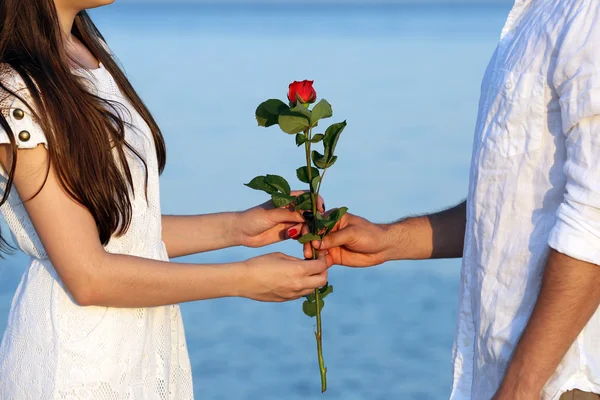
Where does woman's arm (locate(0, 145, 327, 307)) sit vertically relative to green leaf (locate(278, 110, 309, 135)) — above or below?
below

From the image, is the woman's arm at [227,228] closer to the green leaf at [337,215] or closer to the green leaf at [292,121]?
the green leaf at [337,215]

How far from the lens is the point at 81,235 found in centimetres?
207

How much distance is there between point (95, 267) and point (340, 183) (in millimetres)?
6014

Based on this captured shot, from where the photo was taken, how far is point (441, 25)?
96.3 ft

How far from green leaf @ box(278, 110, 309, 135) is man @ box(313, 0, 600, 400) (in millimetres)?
474

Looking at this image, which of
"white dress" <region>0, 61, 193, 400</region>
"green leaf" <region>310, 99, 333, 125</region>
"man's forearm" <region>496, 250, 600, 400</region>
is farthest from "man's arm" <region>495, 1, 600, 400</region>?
"white dress" <region>0, 61, 193, 400</region>

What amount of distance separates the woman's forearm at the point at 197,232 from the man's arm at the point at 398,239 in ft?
0.94

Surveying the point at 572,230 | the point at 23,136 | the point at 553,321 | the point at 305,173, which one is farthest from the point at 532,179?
the point at 23,136

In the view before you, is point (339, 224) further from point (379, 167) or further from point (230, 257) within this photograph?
point (379, 167)

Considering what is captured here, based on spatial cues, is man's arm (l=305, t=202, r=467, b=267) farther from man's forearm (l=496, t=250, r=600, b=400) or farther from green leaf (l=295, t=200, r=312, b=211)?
man's forearm (l=496, t=250, r=600, b=400)

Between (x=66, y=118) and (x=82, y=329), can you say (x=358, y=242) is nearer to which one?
(x=82, y=329)

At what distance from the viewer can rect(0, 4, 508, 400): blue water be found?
5.22 metres

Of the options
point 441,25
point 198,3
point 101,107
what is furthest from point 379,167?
point 198,3

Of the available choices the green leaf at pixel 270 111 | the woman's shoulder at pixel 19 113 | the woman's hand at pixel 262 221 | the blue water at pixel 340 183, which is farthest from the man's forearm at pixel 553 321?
the blue water at pixel 340 183
